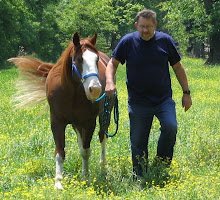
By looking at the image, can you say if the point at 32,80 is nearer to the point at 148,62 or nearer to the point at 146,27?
the point at 148,62

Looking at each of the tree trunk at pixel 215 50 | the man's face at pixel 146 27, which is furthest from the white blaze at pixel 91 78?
the tree trunk at pixel 215 50

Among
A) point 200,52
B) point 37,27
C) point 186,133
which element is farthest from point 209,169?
Answer: point 200,52

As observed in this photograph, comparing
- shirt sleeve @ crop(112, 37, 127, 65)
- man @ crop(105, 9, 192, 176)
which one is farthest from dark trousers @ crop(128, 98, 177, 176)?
shirt sleeve @ crop(112, 37, 127, 65)

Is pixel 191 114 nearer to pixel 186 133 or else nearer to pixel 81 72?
pixel 186 133

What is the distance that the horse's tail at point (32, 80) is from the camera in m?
8.16

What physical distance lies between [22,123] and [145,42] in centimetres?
498

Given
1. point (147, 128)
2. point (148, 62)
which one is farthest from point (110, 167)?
point (148, 62)

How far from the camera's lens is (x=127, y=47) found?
6691 mm

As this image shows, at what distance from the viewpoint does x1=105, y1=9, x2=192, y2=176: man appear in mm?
6570

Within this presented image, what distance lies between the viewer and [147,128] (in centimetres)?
693

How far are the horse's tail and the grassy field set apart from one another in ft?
1.05

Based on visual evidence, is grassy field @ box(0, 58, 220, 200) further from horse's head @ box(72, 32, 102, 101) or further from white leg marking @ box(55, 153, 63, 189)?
horse's head @ box(72, 32, 102, 101)

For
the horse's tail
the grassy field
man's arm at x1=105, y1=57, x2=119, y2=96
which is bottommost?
the grassy field

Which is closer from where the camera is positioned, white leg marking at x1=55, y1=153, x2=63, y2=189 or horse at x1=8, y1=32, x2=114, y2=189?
horse at x1=8, y1=32, x2=114, y2=189
